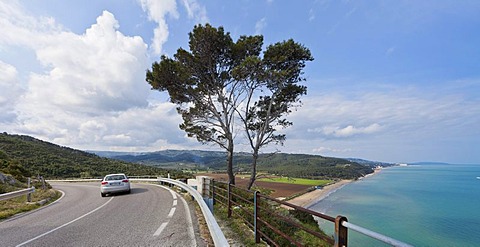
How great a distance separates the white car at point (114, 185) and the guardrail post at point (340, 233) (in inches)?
576

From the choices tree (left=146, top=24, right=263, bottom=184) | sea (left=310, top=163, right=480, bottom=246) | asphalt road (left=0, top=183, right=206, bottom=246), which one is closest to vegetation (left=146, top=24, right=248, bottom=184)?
tree (left=146, top=24, right=263, bottom=184)

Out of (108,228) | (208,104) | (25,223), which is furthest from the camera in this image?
(208,104)

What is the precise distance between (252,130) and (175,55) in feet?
21.5

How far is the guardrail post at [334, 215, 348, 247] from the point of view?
268 centimetres

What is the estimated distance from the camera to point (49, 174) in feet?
155

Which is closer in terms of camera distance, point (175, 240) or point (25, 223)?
point (175, 240)

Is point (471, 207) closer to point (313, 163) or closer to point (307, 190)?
point (307, 190)

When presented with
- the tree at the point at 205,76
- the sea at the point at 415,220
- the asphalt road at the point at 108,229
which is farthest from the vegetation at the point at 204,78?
the sea at the point at 415,220

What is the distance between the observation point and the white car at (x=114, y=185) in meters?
14.7

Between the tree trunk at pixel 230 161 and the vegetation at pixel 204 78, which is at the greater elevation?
the vegetation at pixel 204 78

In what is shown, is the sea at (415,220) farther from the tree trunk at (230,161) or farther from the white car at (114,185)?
the white car at (114,185)

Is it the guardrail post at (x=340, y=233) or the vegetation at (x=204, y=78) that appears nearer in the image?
the guardrail post at (x=340, y=233)

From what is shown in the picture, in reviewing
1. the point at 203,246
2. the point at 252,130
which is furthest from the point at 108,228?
the point at 252,130

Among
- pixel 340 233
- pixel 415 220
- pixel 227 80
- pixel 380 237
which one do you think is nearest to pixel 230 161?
pixel 227 80
